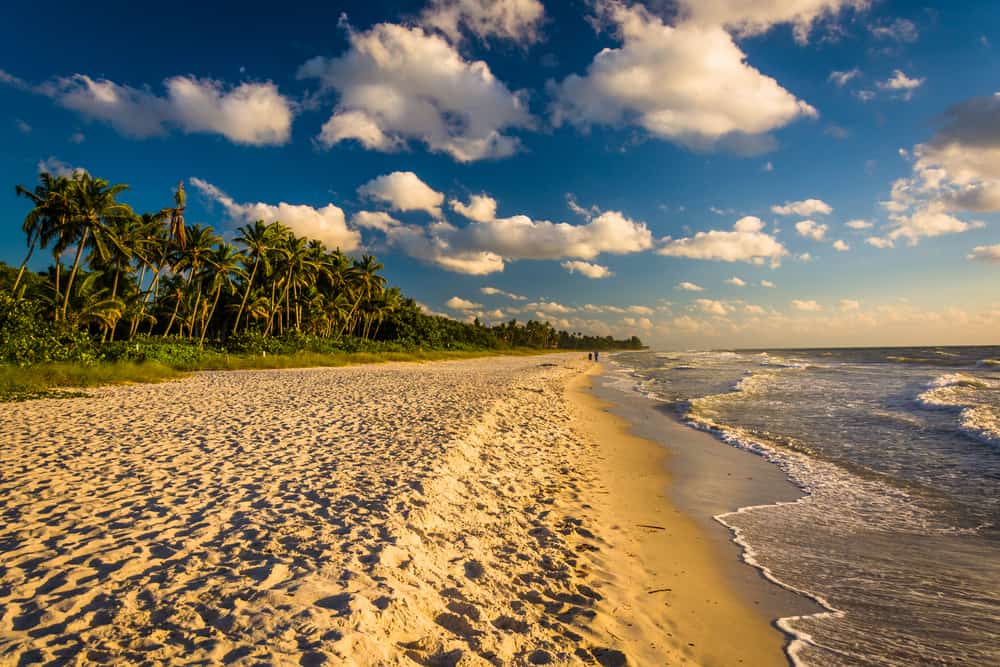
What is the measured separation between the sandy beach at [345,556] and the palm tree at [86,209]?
28.9 meters

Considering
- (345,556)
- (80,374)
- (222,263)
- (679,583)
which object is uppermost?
(222,263)

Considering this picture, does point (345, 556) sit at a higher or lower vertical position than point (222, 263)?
lower

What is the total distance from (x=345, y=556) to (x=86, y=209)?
38843 millimetres

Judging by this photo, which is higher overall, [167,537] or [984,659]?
[167,537]

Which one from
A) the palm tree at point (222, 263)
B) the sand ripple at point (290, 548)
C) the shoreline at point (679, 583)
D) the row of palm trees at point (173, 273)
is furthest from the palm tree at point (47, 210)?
the shoreline at point (679, 583)

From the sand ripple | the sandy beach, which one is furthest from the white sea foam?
the sand ripple

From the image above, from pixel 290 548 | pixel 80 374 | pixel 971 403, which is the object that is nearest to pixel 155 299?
pixel 80 374

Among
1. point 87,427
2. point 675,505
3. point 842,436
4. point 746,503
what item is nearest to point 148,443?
point 87,427

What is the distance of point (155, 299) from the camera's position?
155 feet

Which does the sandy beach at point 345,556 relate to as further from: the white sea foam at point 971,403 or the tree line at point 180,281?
the tree line at point 180,281

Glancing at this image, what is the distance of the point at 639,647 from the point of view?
13.0 feet

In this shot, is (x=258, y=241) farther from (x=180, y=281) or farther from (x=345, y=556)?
(x=345, y=556)

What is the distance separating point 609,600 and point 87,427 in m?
11.6

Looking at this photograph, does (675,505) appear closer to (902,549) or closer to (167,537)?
(902,549)
